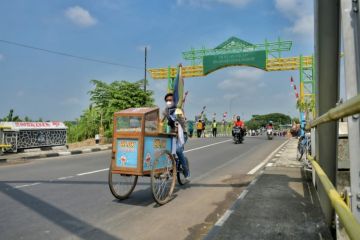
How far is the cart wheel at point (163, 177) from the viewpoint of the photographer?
18.8 ft

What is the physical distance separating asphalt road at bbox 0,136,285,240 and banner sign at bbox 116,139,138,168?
70 centimetres

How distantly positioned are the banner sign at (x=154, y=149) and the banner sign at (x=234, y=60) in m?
22.9

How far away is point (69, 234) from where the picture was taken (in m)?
4.36

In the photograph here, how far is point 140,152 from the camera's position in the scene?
5.57m

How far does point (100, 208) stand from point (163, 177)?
117cm

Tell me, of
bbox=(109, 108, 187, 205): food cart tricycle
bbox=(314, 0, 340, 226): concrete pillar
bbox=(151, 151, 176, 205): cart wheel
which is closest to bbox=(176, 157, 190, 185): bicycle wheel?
bbox=(151, 151, 176, 205): cart wheel

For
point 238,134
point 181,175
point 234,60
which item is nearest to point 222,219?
point 181,175

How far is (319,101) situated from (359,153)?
6.83 feet

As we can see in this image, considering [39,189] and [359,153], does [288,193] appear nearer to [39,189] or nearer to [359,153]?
[359,153]

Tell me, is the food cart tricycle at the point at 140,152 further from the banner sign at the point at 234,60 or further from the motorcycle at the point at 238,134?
the banner sign at the point at 234,60

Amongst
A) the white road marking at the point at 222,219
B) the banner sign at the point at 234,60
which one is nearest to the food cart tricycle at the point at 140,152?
the white road marking at the point at 222,219

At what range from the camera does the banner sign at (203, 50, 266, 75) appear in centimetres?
2789

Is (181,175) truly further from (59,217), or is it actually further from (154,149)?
(59,217)

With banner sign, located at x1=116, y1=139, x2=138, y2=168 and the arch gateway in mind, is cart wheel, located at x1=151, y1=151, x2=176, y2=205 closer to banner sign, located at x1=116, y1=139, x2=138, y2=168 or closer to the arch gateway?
banner sign, located at x1=116, y1=139, x2=138, y2=168
